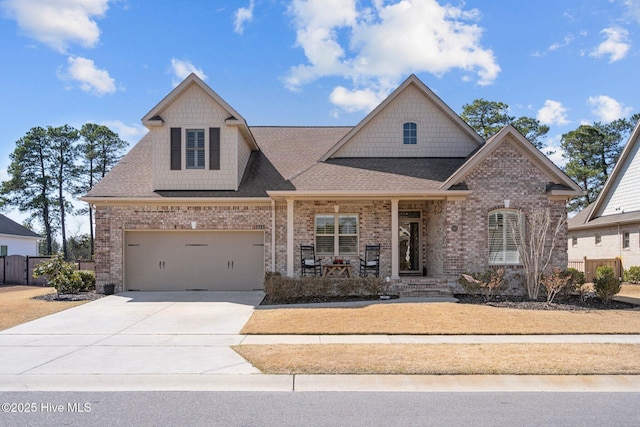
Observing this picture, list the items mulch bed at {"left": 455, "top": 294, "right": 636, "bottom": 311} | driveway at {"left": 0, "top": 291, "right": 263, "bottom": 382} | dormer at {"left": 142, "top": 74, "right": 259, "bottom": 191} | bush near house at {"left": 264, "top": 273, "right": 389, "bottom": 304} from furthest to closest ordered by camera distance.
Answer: dormer at {"left": 142, "top": 74, "right": 259, "bottom": 191} → bush near house at {"left": 264, "top": 273, "right": 389, "bottom": 304} → mulch bed at {"left": 455, "top": 294, "right": 636, "bottom": 311} → driveway at {"left": 0, "top": 291, "right": 263, "bottom": 382}

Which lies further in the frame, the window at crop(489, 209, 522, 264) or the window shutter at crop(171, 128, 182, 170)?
the window shutter at crop(171, 128, 182, 170)

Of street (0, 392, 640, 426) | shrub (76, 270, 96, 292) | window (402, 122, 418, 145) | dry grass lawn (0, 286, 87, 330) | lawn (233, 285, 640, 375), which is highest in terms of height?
window (402, 122, 418, 145)

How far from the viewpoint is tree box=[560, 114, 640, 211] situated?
3847 centimetres

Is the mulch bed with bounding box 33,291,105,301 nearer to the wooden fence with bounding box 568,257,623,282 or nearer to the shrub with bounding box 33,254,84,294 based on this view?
the shrub with bounding box 33,254,84,294

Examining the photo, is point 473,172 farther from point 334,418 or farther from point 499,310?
point 334,418

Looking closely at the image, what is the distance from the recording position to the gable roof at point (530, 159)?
14695mm

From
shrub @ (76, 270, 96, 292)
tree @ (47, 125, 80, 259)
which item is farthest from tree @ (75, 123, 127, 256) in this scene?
shrub @ (76, 270, 96, 292)

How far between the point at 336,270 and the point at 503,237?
18.2ft

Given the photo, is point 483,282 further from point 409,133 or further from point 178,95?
point 178,95

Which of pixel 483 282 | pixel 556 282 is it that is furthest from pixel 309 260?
pixel 556 282

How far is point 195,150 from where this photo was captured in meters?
16.8

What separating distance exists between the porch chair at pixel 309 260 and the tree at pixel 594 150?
30.5 meters

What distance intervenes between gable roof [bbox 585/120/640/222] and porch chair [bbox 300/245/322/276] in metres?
16.1

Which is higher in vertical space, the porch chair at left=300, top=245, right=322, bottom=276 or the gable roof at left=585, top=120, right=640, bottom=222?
the gable roof at left=585, top=120, right=640, bottom=222
